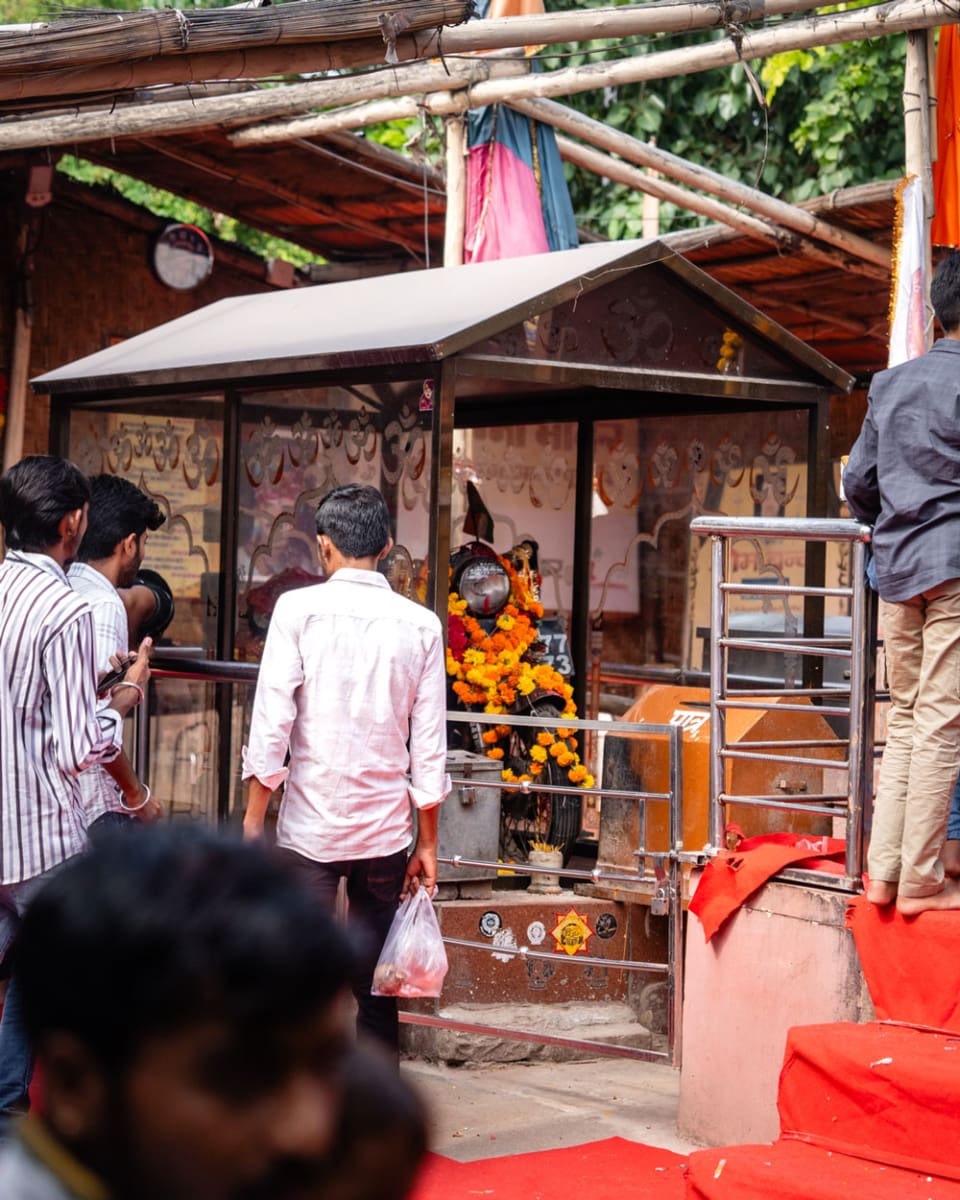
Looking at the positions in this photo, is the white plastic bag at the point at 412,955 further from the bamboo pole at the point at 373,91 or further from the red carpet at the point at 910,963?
the bamboo pole at the point at 373,91

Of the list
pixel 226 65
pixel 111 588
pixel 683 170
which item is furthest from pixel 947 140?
pixel 111 588

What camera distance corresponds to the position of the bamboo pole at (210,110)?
7723 mm

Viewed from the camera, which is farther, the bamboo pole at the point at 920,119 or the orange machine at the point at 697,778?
the bamboo pole at the point at 920,119

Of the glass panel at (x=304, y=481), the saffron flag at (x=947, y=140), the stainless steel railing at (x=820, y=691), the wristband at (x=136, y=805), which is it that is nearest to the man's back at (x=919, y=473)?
the stainless steel railing at (x=820, y=691)

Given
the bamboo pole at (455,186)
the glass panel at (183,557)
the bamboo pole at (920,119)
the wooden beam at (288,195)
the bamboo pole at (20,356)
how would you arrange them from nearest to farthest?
the bamboo pole at (920,119) → the glass panel at (183,557) → the bamboo pole at (455,186) → the wooden beam at (288,195) → the bamboo pole at (20,356)

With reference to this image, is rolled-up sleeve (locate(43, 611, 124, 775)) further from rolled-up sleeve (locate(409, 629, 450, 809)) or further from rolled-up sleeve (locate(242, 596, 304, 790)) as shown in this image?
rolled-up sleeve (locate(409, 629, 450, 809))

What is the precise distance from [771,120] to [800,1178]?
14.3 metres

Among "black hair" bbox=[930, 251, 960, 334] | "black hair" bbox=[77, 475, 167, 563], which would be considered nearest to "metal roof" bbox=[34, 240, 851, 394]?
"black hair" bbox=[77, 475, 167, 563]

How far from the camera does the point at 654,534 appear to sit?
809cm

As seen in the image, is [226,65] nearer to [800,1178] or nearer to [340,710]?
[340,710]

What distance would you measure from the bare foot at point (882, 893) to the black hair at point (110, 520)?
2.47 m

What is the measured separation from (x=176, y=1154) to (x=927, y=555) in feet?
11.7

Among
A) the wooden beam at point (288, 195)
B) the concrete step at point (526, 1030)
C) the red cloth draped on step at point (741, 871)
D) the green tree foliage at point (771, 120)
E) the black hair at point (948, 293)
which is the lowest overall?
the concrete step at point (526, 1030)

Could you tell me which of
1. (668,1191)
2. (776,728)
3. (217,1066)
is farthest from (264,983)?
(776,728)
